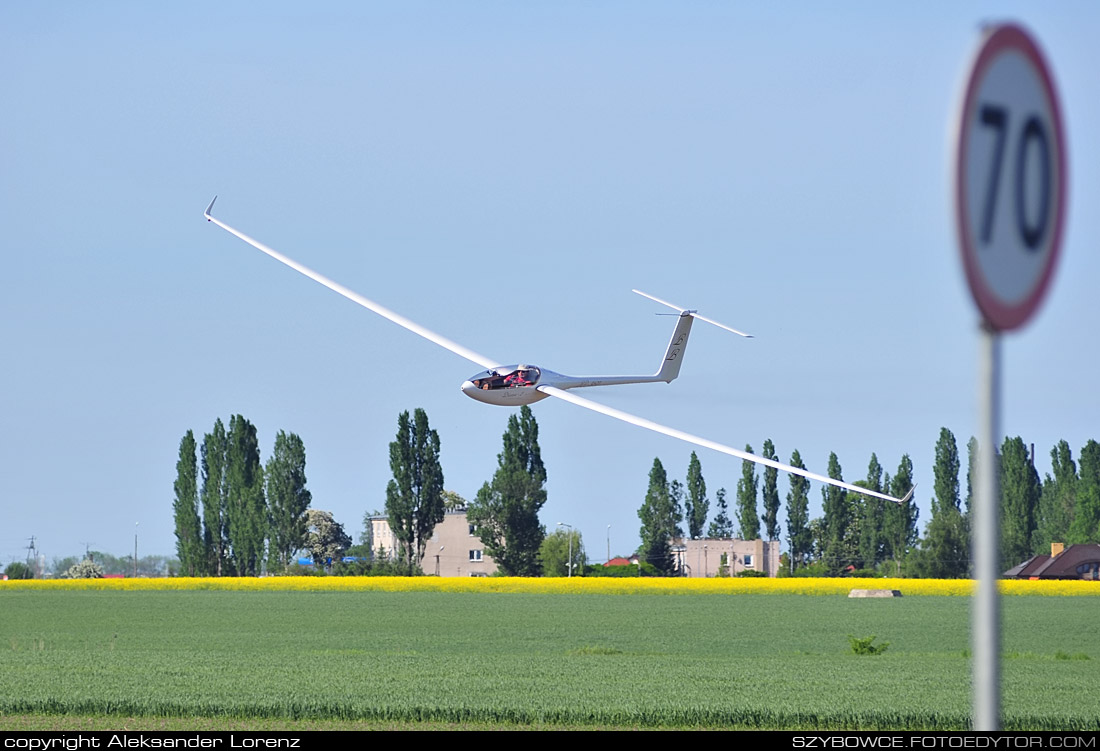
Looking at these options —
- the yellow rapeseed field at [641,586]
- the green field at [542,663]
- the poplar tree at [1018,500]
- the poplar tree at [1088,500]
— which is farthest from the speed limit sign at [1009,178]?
the poplar tree at [1088,500]

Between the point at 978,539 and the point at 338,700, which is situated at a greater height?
the point at 978,539

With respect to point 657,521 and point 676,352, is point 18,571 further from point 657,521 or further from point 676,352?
point 676,352

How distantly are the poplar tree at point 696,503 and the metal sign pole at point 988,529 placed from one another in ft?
493

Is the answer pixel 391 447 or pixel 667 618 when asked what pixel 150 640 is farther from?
pixel 391 447

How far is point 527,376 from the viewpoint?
30.4 m

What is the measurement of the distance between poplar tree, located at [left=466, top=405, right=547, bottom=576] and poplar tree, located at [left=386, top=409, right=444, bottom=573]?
4.29m

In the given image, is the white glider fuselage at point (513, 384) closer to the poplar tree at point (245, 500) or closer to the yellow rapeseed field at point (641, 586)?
the yellow rapeseed field at point (641, 586)

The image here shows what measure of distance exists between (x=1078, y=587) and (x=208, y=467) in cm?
→ 8259

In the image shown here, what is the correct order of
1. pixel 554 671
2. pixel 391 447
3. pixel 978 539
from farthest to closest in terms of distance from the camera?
pixel 391 447 → pixel 554 671 → pixel 978 539

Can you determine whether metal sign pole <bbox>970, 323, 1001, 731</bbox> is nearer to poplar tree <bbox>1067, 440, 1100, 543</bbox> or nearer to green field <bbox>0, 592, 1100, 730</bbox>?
green field <bbox>0, 592, 1100, 730</bbox>

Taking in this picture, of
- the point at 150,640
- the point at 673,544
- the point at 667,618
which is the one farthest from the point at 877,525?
the point at 150,640

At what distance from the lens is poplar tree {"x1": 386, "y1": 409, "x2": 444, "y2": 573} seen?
11950 centimetres

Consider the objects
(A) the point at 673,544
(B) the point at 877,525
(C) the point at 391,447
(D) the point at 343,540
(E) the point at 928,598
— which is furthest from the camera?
(D) the point at 343,540

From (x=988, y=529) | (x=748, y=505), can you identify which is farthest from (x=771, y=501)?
(x=988, y=529)
